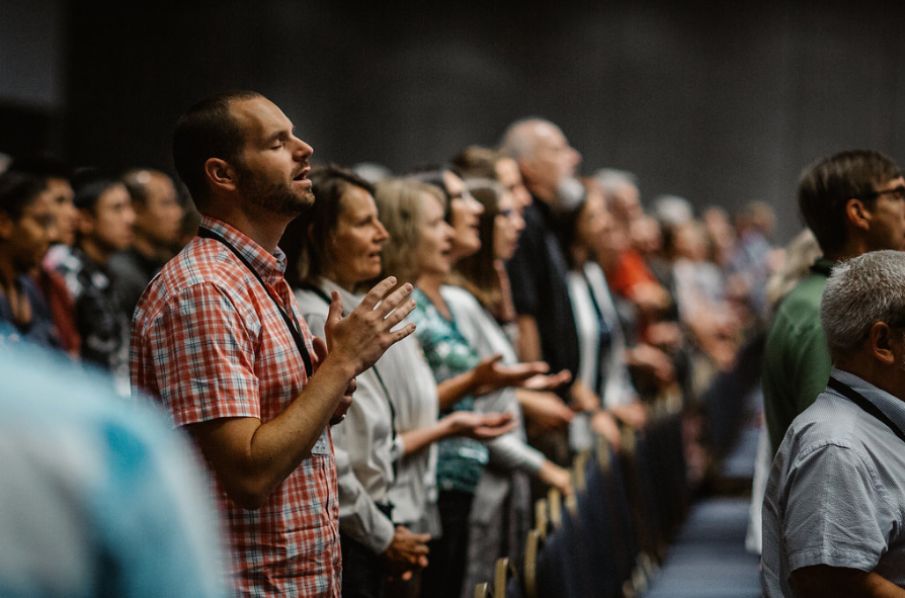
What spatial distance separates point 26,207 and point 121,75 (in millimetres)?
7877

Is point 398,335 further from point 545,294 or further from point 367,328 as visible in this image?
point 545,294

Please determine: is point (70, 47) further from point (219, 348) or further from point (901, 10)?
point (219, 348)

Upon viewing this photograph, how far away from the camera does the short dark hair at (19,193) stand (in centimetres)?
381

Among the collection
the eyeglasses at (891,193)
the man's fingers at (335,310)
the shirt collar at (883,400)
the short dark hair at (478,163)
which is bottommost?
the shirt collar at (883,400)

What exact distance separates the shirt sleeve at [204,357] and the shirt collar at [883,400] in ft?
3.14

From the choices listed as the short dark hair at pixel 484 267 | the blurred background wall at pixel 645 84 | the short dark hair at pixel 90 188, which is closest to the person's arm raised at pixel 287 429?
the short dark hair at pixel 484 267

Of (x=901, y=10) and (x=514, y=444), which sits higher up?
(x=901, y=10)

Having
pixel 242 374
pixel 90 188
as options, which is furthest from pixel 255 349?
pixel 90 188

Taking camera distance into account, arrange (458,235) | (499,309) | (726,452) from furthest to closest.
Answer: (726,452)
(499,309)
(458,235)

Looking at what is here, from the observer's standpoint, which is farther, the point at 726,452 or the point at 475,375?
the point at 726,452

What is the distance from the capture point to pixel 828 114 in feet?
45.0

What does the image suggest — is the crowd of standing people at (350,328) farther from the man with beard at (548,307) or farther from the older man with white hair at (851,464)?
the older man with white hair at (851,464)

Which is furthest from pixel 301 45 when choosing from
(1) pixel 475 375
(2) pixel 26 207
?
(1) pixel 475 375

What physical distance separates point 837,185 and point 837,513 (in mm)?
1078
